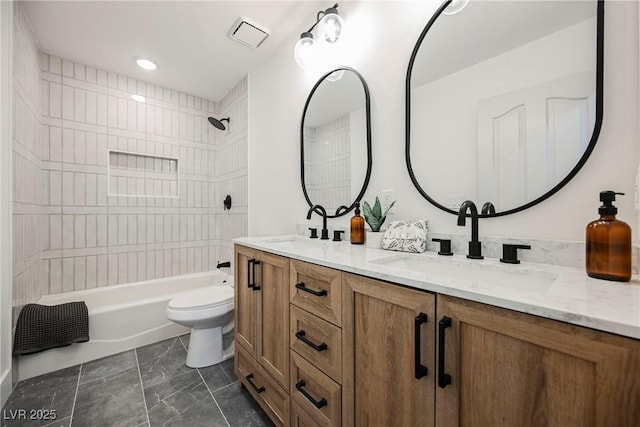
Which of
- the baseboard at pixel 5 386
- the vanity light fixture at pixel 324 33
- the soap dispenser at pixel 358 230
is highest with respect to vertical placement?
the vanity light fixture at pixel 324 33

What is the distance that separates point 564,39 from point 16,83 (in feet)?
9.45

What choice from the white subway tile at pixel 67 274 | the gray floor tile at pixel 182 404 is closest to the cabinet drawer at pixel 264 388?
the gray floor tile at pixel 182 404

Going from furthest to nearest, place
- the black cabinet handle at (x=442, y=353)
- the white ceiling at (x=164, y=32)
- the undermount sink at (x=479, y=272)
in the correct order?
the white ceiling at (x=164, y=32)
the undermount sink at (x=479, y=272)
the black cabinet handle at (x=442, y=353)

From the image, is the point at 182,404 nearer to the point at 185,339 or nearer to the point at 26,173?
the point at 185,339

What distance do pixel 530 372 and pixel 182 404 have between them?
175 centimetres

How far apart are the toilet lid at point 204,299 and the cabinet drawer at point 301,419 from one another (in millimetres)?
994

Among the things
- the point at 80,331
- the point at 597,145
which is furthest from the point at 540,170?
the point at 80,331

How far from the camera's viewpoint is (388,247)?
1.20 meters

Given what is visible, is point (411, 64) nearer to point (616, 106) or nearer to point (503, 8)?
point (503, 8)

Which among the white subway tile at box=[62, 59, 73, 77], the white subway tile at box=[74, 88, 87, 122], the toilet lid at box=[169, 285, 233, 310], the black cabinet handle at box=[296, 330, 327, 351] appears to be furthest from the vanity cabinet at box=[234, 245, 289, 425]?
the white subway tile at box=[62, 59, 73, 77]

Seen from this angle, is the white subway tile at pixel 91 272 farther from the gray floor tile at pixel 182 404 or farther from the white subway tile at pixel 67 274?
the gray floor tile at pixel 182 404

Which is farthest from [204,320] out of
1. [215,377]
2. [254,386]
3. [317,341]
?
[317,341]

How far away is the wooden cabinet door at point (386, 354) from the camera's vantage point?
661 millimetres

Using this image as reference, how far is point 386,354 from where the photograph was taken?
76 centimetres
